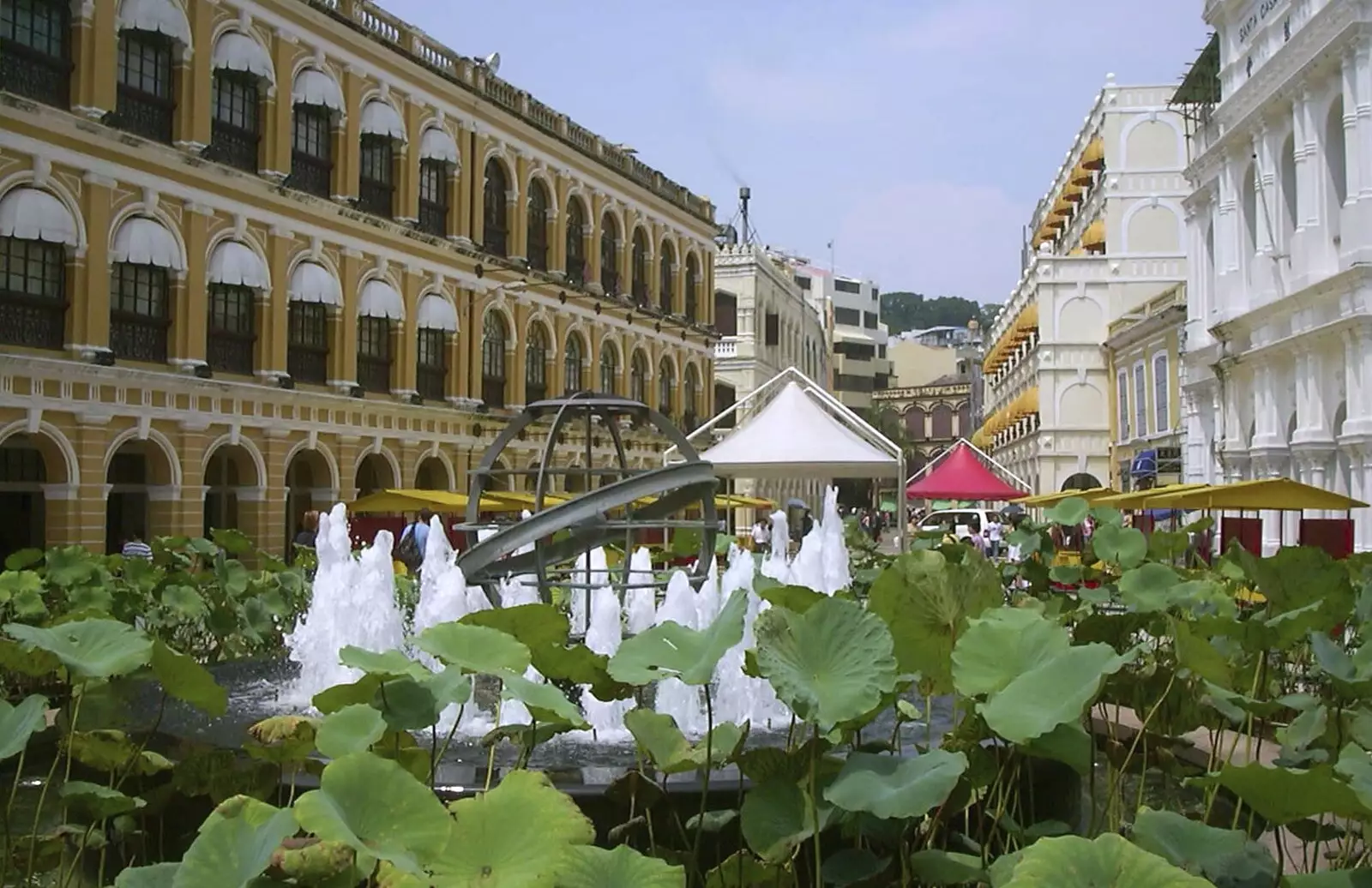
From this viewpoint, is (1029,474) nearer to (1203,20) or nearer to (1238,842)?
(1203,20)

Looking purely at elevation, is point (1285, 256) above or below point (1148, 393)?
above

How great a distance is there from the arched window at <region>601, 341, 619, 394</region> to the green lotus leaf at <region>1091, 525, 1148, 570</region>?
27286mm

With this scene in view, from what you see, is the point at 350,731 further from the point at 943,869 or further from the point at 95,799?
the point at 943,869

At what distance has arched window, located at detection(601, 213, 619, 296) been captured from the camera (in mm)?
36188

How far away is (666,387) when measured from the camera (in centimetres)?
4100

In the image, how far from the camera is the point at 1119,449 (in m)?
41.2

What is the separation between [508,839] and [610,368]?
34633mm

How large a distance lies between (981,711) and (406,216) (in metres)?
25.6

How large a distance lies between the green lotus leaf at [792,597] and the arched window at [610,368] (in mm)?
32238

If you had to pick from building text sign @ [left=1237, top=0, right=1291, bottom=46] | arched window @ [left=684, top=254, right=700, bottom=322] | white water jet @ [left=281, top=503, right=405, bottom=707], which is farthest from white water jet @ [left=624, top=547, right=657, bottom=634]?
arched window @ [left=684, top=254, right=700, bottom=322]

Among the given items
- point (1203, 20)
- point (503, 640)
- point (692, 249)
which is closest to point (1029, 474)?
point (692, 249)

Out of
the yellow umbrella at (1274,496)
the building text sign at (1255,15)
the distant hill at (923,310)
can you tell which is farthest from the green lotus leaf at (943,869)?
the distant hill at (923,310)

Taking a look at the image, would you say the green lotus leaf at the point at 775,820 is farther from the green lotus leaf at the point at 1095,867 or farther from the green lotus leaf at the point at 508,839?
the green lotus leaf at the point at 1095,867

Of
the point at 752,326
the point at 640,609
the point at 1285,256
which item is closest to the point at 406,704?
the point at 640,609
